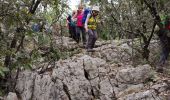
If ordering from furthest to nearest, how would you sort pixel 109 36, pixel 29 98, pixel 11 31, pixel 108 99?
pixel 109 36 < pixel 29 98 < pixel 108 99 < pixel 11 31

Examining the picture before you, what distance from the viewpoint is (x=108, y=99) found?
39.2 feet

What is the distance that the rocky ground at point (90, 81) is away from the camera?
39.2ft

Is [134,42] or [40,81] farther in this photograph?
[134,42]

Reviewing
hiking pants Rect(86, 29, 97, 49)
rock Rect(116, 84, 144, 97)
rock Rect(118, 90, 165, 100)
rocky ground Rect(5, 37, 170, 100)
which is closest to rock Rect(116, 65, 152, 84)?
rocky ground Rect(5, 37, 170, 100)

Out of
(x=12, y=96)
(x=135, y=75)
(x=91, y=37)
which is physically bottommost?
(x=12, y=96)

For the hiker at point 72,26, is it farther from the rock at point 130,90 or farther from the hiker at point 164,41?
the rock at point 130,90

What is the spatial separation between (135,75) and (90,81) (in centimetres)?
146

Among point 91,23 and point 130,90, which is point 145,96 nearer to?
point 130,90

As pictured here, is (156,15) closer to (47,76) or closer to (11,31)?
(47,76)

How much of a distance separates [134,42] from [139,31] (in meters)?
1.24

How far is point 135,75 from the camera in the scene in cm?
1244

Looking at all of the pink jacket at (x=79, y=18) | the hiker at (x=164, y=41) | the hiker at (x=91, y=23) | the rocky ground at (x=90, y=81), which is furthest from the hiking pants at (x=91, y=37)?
the hiker at (x=164, y=41)

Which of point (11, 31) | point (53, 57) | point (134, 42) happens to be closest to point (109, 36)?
point (134, 42)

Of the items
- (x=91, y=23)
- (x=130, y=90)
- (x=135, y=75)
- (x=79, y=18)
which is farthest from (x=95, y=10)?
(x=130, y=90)
